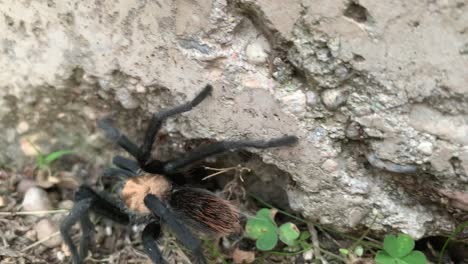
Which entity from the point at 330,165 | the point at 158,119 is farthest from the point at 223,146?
the point at 330,165

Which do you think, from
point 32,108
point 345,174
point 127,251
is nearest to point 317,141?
point 345,174

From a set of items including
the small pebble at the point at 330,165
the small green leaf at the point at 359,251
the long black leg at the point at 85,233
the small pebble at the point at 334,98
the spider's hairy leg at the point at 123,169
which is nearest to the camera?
the small pebble at the point at 334,98

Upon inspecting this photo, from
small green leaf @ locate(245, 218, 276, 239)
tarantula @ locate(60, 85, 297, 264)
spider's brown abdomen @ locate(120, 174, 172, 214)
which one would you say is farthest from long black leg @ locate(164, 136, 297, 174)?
small green leaf @ locate(245, 218, 276, 239)

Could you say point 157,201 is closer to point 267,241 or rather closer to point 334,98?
point 267,241

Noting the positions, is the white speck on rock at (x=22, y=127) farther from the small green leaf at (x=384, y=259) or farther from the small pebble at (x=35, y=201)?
the small green leaf at (x=384, y=259)

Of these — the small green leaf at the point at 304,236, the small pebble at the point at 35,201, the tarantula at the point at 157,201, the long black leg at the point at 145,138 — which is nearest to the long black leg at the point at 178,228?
the tarantula at the point at 157,201

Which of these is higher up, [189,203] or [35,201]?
[189,203]
